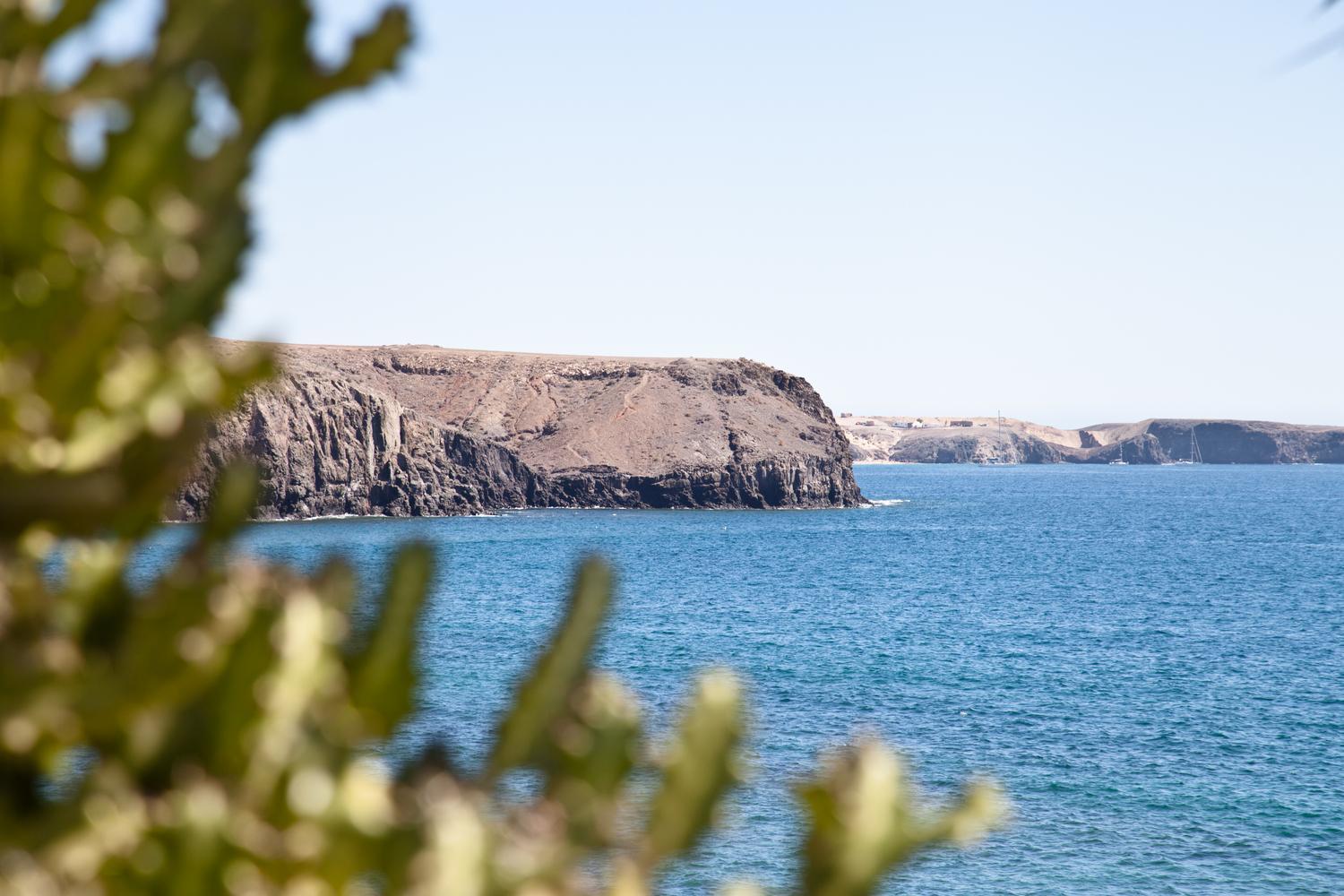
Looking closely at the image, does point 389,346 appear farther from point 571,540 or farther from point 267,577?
point 267,577

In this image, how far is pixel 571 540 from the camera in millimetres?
103625

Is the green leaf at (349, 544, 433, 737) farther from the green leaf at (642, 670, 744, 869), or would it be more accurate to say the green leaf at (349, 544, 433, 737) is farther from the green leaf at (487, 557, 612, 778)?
the green leaf at (642, 670, 744, 869)

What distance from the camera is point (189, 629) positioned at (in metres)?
1.56

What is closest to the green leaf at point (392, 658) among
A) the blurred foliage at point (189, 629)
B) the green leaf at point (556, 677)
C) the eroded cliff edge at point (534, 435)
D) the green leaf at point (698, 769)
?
the blurred foliage at point (189, 629)

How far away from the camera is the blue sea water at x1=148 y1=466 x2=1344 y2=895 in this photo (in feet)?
95.3

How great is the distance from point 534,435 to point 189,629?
464 ft

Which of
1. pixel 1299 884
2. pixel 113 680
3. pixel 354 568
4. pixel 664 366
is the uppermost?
pixel 664 366

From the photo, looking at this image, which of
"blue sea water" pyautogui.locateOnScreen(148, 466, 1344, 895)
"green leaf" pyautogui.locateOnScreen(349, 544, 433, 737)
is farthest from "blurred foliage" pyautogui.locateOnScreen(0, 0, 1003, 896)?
"blue sea water" pyautogui.locateOnScreen(148, 466, 1344, 895)

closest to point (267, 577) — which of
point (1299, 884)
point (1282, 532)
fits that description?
point (1299, 884)

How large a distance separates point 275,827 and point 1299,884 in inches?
1206

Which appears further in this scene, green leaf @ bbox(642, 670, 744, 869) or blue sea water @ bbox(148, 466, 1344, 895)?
blue sea water @ bbox(148, 466, 1344, 895)

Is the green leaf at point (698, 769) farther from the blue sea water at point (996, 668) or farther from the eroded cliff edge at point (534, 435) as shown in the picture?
the eroded cliff edge at point (534, 435)

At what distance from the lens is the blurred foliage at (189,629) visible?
1562 mm

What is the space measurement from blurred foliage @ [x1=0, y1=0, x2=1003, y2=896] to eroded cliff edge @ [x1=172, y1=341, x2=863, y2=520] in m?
113
